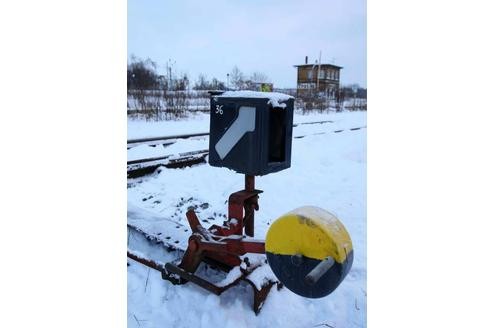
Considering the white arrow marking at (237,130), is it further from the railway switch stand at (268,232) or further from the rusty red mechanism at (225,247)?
the rusty red mechanism at (225,247)

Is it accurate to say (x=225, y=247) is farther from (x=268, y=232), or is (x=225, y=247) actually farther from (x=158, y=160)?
(x=158, y=160)

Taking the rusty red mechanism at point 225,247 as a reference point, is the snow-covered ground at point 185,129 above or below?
above

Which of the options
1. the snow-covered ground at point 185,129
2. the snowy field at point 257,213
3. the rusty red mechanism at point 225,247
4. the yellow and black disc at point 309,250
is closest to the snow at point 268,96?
the rusty red mechanism at point 225,247

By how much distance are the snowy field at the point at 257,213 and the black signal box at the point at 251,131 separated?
0.65 metres

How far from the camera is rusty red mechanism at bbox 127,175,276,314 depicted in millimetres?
1858

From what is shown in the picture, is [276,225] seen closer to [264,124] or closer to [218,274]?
[264,124]

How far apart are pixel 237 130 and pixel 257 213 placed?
146 centimetres

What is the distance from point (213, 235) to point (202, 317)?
39cm

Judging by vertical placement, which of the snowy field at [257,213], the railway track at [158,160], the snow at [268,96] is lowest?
the snowy field at [257,213]

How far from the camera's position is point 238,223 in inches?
77.1

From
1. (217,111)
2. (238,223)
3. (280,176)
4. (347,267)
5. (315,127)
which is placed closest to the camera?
(347,267)

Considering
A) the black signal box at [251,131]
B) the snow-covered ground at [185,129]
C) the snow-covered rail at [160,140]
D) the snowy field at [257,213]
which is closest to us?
the black signal box at [251,131]

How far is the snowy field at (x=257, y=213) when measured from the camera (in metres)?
1.84

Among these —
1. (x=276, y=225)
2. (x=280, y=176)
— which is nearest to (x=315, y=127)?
(x=280, y=176)
